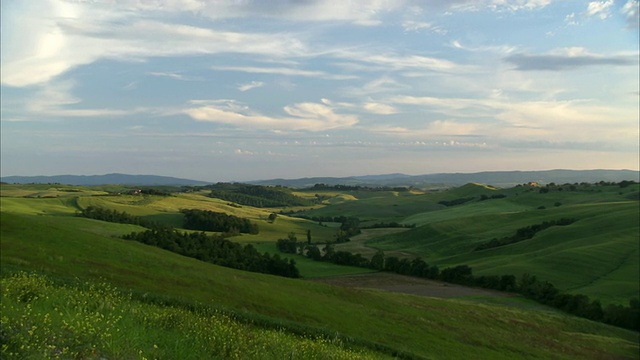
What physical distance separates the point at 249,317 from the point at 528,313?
50.1 metres

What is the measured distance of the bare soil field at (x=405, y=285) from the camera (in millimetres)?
88000

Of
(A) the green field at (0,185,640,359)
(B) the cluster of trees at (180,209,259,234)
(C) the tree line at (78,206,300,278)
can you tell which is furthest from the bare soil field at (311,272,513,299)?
(B) the cluster of trees at (180,209,259,234)

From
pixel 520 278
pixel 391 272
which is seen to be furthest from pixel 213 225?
pixel 520 278

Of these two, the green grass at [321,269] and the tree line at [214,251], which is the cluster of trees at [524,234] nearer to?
the green grass at [321,269]

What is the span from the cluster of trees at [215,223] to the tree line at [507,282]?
34649mm

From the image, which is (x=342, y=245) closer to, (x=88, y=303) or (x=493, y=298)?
(x=493, y=298)

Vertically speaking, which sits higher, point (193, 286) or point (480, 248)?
point (193, 286)

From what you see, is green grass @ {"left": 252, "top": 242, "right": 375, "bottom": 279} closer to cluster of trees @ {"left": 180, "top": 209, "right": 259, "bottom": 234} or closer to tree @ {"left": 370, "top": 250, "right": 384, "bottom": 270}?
tree @ {"left": 370, "top": 250, "right": 384, "bottom": 270}

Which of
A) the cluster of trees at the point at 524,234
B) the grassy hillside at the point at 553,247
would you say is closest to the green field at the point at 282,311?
the grassy hillside at the point at 553,247

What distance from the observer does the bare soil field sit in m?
88.0

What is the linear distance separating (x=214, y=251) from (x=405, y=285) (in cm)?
3825

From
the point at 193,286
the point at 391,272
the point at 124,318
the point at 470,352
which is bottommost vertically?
the point at 391,272

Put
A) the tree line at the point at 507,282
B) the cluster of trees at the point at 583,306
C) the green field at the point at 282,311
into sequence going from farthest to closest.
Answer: the tree line at the point at 507,282
the cluster of trees at the point at 583,306
the green field at the point at 282,311

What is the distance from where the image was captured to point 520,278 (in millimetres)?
97438
